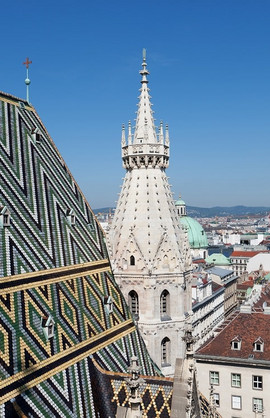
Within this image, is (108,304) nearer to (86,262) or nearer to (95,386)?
(86,262)

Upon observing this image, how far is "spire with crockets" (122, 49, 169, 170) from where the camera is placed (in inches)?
1091

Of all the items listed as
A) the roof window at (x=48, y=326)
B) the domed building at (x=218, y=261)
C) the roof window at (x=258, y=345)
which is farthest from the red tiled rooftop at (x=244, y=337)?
the domed building at (x=218, y=261)

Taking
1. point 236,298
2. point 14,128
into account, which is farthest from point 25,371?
point 236,298

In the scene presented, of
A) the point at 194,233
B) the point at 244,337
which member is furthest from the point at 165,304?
the point at 194,233

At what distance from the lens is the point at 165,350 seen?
1059 inches

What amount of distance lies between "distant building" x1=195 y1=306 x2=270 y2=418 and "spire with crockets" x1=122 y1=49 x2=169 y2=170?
15.2 metres

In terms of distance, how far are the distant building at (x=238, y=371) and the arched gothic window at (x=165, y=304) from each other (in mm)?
10718

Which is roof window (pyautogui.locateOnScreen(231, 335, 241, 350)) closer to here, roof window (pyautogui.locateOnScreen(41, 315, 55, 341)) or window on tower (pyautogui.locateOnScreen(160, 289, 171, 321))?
window on tower (pyautogui.locateOnScreen(160, 289, 171, 321))

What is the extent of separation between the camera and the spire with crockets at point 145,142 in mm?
27703

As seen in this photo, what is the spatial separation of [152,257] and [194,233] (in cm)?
5569

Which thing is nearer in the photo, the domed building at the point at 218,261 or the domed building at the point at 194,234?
the domed building at the point at 194,234

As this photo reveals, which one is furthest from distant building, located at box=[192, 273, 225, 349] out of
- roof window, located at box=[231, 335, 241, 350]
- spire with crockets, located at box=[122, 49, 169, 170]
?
spire with crockets, located at box=[122, 49, 169, 170]

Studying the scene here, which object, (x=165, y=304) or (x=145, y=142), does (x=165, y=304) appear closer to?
(x=165, y=304)

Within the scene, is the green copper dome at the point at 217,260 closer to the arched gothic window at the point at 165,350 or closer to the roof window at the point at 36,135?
the arched gothic window at the point at 165,350
